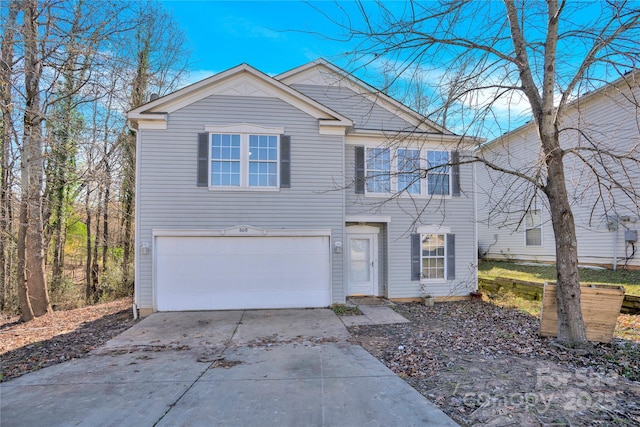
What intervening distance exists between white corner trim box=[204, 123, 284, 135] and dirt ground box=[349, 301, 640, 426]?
534cm

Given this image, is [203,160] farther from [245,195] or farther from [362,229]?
[362,229]

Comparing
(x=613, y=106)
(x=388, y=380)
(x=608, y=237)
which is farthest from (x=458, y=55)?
(x=608, y=237)

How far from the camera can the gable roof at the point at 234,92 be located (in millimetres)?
8547

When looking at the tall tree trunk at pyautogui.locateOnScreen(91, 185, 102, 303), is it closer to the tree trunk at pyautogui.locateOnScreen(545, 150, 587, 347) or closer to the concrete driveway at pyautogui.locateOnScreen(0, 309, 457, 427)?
the concrete driveway at pyautogui.locateOnScreen(0, 309, 457, 427)

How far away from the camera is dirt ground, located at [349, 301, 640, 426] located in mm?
3344

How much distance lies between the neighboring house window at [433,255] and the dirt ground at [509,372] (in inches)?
122

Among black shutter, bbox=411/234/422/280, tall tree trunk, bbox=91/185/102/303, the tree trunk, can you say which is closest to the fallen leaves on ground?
tall tree trunk, bbox=91/185/102/303

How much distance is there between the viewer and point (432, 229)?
33.8 feet

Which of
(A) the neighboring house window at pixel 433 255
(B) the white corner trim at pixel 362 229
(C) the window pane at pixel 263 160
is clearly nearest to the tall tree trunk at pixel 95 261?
(C) the window pane at pixel 263 160

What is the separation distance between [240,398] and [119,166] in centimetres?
1322

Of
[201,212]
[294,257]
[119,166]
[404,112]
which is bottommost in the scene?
[294,257]

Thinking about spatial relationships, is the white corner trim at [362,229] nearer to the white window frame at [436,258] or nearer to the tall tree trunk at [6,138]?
the white window frame at [436,258]

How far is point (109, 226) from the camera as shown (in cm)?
1609

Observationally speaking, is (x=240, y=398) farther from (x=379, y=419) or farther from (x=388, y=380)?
(x=388, y=380)
